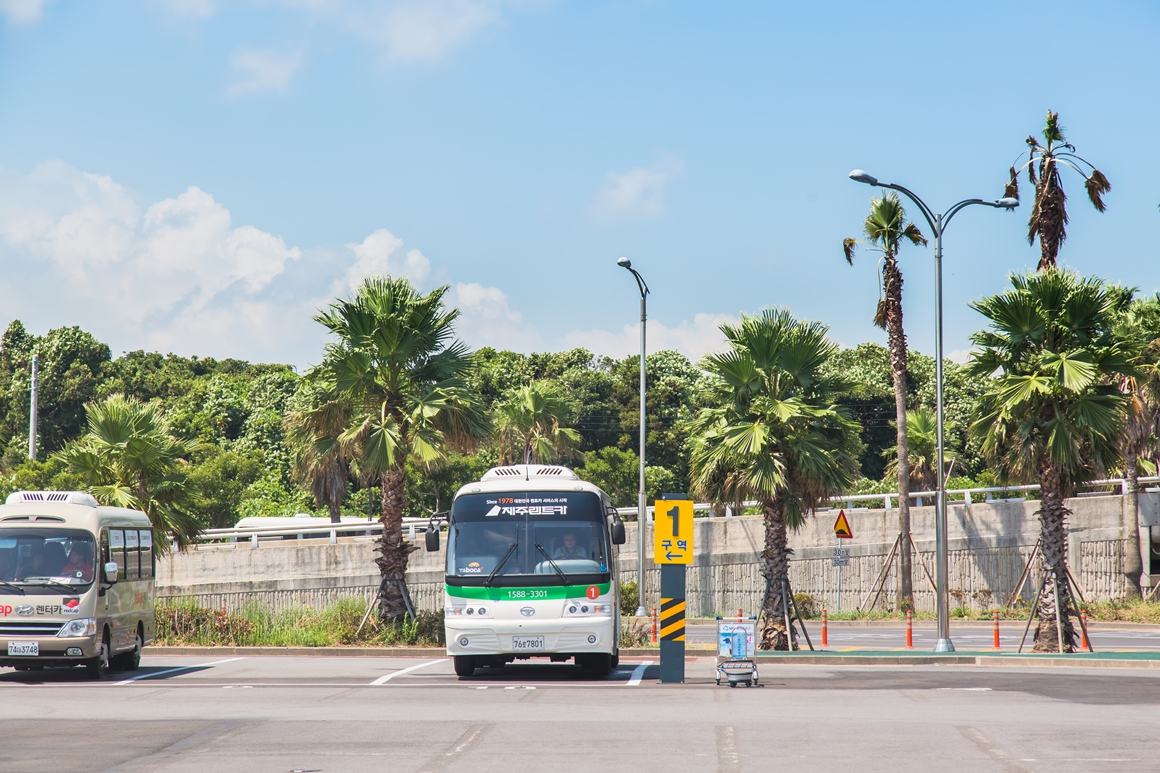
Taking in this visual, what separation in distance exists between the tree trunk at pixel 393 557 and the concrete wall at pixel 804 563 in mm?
11641

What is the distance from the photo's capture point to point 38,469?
51844 mm

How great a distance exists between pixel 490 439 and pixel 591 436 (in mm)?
46163

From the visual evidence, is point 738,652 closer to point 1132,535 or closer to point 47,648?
point 47,648

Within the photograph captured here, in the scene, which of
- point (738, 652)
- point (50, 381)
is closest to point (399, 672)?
point (738, 652)

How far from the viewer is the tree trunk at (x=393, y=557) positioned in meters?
25.9

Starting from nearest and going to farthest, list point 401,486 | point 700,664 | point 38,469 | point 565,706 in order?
1. point 565,706
2. point 700,664
3. point 401,486
4. point 38,469

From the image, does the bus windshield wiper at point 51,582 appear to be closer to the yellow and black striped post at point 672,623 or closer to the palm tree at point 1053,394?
the yellow and black striped post at point 672,623

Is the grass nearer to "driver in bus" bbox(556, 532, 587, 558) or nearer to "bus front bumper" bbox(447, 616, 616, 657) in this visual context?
"bus front bumper" bbox(447, 616, 616, 657)

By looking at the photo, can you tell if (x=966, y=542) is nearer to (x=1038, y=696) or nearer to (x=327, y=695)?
(x=1038, y=696)

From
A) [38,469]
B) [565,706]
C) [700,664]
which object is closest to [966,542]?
[700,664]

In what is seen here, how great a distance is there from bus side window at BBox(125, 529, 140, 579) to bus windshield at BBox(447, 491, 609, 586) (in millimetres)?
5726

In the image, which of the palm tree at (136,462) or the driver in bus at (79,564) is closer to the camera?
the driver in bus at (79,564)

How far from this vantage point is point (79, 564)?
18609 mm

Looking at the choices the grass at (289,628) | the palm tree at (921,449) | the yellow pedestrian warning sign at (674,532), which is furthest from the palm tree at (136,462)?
the palm tree at (921,449)
